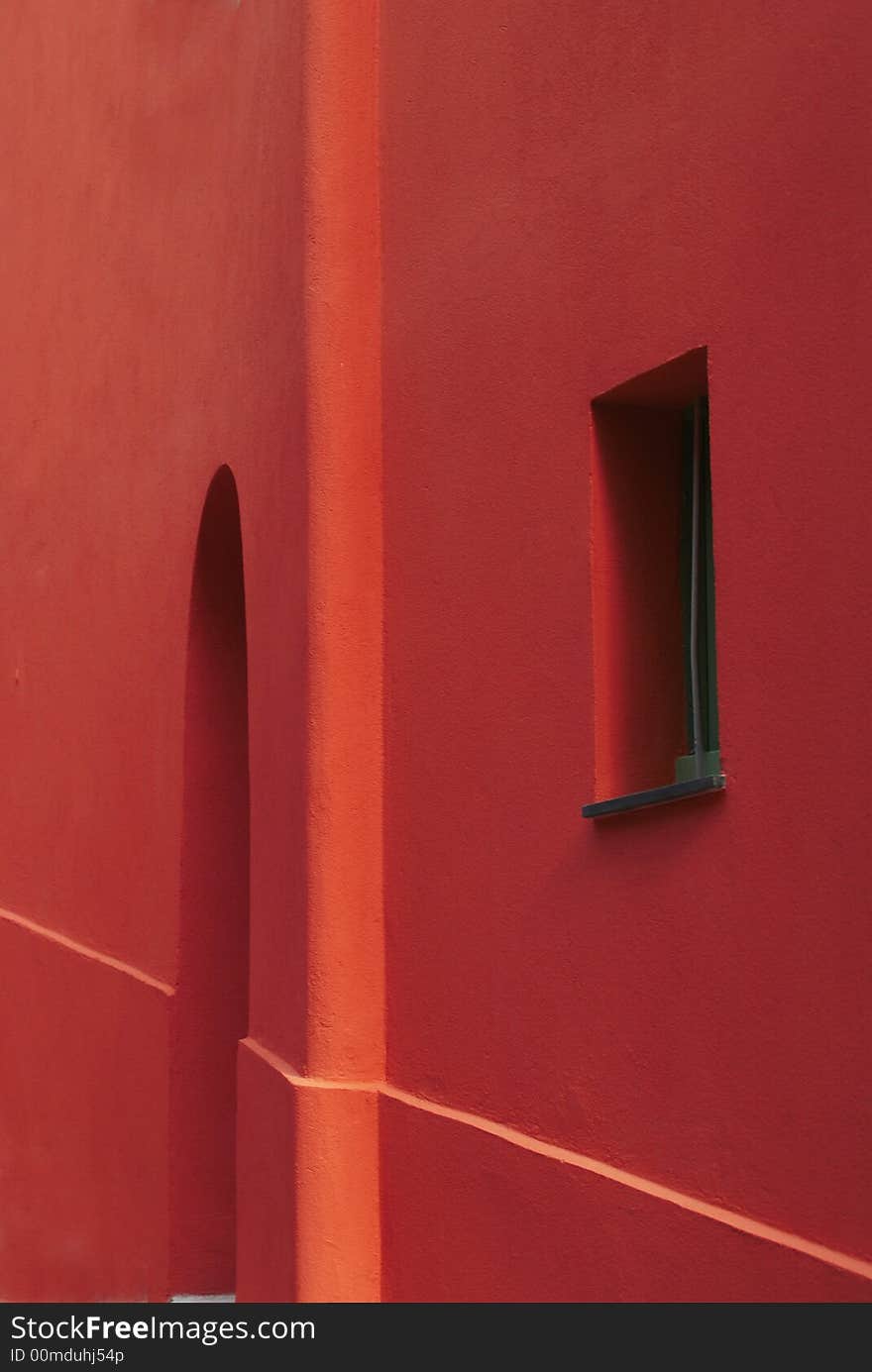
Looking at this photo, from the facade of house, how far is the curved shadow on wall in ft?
0.07

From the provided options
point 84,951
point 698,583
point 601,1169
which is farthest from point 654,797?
point 84,951

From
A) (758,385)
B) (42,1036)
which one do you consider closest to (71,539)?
(42,1036)

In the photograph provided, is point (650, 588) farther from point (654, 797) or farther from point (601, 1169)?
point (601, 1169)

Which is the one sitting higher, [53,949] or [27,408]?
[27,408]

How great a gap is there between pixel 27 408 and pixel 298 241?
19.2 ft

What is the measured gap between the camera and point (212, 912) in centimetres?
907

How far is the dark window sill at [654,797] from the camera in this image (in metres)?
4.74

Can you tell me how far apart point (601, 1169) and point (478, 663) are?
153cm

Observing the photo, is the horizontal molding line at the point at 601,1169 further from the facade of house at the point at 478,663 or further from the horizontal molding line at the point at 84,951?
the horizontal molding line at the point at 84,951

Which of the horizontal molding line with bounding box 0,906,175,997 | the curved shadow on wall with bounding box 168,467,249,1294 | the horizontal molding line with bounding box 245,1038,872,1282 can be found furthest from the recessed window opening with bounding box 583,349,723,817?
the horizontal molding line with bounding box 0,906,175,997

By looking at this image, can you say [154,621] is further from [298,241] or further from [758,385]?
[758,385]

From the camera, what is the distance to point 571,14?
18.4 feet
